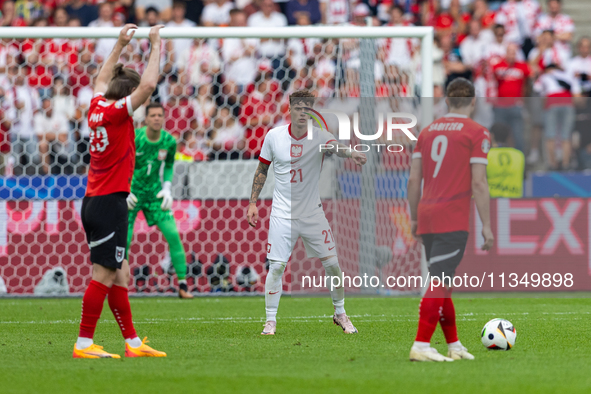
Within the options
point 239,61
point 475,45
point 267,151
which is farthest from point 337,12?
point 267,151

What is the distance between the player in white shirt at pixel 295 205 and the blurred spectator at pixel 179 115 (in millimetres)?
5092

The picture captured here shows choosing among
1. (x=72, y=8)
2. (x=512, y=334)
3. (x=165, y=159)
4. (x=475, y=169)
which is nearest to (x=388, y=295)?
(x=165, y=159)

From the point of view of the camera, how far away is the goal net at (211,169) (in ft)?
38.7

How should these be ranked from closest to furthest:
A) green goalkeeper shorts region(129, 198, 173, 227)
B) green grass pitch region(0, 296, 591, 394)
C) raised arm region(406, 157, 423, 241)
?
1. green grass pitch region(0, 296, 591, 394)
2. raised arm region(406, 157, 423, 241)
3. green goalkeeper shorts region(129, 198, 173, 227)

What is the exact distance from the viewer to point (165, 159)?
35.6 feet

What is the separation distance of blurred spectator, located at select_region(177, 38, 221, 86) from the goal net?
0.11 ft

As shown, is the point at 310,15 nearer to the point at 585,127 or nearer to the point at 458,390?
the point at 585,127

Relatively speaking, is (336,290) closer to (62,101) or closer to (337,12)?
(62,101)

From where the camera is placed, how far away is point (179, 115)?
12883 millimetres

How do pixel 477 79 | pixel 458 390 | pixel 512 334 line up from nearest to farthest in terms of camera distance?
pixel 458 390 < pixel 512 334 < pixel 477 79

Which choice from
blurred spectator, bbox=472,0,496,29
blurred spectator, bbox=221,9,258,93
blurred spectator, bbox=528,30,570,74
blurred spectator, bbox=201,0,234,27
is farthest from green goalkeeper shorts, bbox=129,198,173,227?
blurred spectator, bbox=472,0,496,29

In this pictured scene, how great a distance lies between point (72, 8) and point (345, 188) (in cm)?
792

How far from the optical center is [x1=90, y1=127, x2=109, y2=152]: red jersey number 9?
5.97 metres

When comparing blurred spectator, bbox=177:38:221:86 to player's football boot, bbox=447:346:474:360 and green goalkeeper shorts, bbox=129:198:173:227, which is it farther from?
player's football boot, bbox=447:346:474:360
